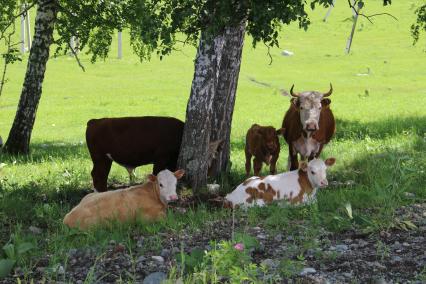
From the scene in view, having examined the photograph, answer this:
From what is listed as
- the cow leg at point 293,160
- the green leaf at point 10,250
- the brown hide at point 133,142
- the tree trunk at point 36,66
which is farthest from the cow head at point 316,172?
the tree trunk at point 36,66

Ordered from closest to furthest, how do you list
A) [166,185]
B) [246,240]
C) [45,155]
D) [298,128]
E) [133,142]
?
[246,240] → [166,185] → [133,142] → [298,128] → [45,155]

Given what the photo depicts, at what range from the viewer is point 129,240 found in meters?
6.89

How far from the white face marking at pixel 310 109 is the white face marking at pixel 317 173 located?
1.87 meters

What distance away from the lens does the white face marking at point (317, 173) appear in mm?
9281

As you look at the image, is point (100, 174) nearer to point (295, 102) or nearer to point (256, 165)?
point (256, 165)

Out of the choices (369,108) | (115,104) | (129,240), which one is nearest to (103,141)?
(129,240)

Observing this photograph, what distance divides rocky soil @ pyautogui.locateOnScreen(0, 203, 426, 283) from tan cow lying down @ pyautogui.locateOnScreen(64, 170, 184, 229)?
2.94 feet

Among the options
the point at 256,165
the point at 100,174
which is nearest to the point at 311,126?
the point at 256,165

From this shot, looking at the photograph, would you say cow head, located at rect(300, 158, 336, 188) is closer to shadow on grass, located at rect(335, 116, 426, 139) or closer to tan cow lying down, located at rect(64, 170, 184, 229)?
tan cow lying down, located at rect(64, 170, 184, 229)

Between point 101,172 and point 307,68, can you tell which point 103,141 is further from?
point 307,68

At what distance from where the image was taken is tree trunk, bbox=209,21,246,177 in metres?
11.1

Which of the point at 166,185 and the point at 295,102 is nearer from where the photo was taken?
the point at 166,185

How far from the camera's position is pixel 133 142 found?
35.9 ft

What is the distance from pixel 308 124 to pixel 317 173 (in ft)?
6.52
